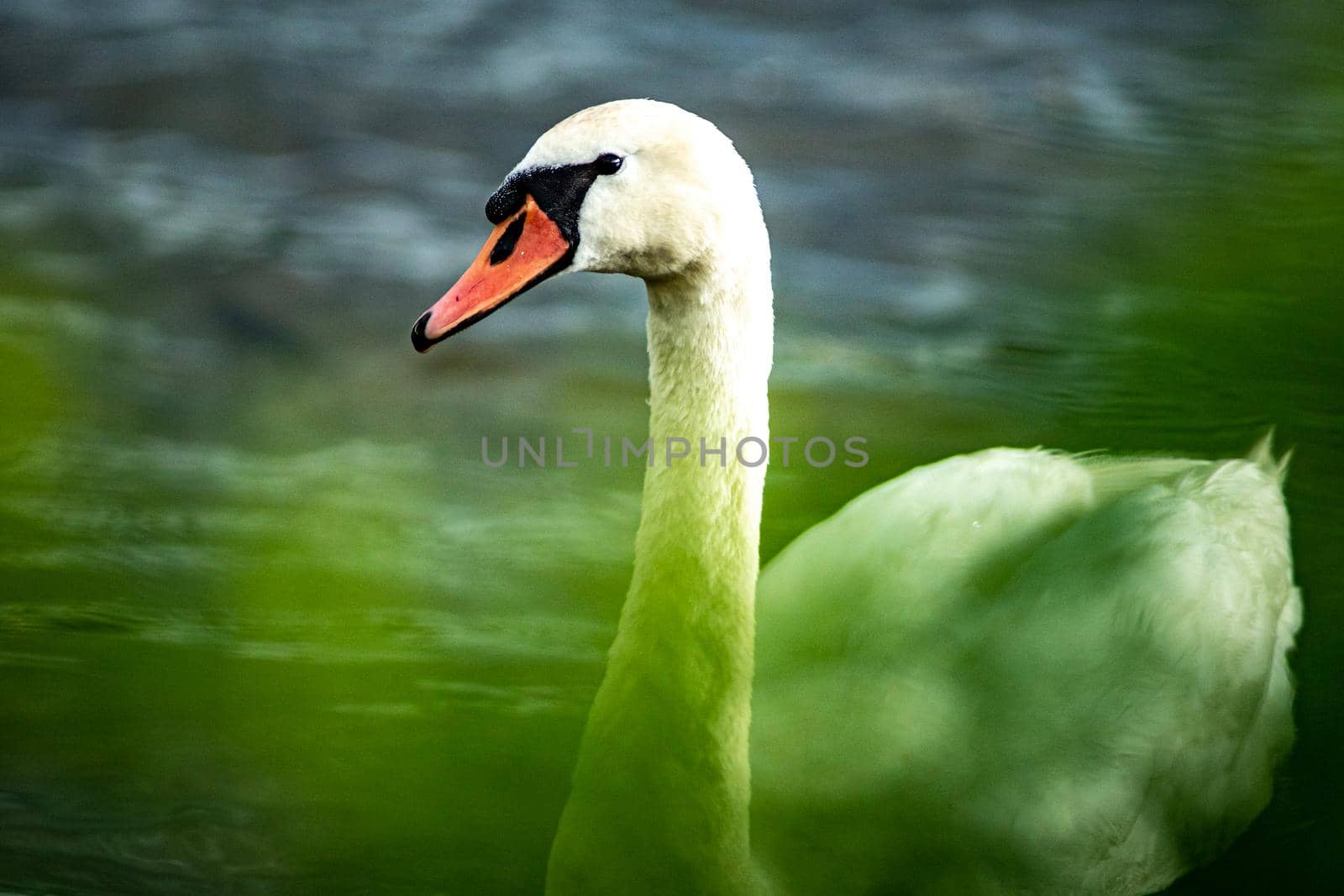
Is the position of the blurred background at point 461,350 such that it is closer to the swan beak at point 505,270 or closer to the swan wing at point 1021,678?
the swan wing at point 1021,678

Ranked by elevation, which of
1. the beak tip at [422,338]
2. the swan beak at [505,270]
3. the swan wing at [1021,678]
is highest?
the swan beak at [505,270]

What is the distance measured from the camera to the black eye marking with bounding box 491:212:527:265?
229 cm

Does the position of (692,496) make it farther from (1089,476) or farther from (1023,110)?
(1023,110)

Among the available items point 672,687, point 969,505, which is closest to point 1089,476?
point 969,505

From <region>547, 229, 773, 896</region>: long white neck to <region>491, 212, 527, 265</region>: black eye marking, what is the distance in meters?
0.20

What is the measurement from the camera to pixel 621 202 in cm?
223

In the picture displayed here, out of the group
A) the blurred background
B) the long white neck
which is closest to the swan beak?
the long white neck

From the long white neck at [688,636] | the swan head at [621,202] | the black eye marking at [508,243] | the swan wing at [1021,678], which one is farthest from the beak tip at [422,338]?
the swan wing at [1021,678]

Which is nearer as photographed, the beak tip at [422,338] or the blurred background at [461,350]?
the beak tip at [422,338]

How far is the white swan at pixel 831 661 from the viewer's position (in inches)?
86.8

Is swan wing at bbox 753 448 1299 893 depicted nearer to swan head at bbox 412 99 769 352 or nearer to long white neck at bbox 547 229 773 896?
long white neck at bbox 547 229 773 896

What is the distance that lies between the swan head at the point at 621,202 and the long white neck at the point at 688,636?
0.04 meters

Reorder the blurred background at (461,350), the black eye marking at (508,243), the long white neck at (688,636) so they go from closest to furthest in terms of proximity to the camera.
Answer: the long white neck at (688,636) < the black eye marking at (508,243) < the blurred background at (461,350)

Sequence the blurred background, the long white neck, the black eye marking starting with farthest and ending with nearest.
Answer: the blurred background, the black eye marking, the long white neck
